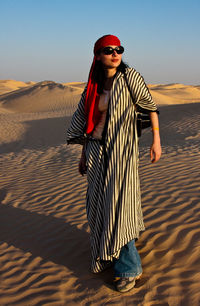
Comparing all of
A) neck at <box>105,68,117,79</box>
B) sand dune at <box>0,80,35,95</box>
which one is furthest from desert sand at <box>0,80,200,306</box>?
sand dune at <box>0,80,35,95</box>

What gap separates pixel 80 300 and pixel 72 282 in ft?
0.99

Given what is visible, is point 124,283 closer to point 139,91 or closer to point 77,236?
point 77,236

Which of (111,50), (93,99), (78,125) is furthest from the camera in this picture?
(78,125)

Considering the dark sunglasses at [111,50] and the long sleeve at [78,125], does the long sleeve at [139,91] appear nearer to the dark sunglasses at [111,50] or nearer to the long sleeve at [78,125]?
the dark sunglasses at [111,50]

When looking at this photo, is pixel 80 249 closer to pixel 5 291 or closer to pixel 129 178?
pixel 5 291

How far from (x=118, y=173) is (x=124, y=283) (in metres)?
0.97

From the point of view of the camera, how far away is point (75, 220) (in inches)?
190

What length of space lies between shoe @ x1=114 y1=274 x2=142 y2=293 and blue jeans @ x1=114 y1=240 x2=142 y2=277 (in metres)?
0.04

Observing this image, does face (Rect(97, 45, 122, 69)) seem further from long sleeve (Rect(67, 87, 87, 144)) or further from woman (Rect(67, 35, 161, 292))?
long sleeve (Rect(67, 87, 87, 144))

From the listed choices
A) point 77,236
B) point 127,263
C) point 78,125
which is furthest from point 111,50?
point 77,236

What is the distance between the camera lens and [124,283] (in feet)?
9.77

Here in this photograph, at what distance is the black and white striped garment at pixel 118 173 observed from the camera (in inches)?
113

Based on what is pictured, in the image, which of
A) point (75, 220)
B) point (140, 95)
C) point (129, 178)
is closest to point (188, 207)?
point (75, 220)

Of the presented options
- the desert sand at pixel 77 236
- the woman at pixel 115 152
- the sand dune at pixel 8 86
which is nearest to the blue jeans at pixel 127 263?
the woman at pixel 115 152
